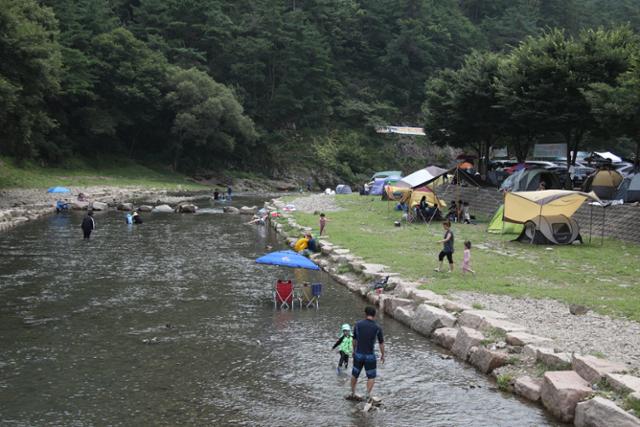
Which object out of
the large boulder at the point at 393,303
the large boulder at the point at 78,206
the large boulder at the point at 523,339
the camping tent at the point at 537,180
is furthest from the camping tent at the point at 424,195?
the large boulder at the point at 78,206

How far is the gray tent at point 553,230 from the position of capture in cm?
2706

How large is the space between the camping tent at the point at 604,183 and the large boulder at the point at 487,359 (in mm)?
25358

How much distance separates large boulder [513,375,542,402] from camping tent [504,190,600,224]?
16.1 meters

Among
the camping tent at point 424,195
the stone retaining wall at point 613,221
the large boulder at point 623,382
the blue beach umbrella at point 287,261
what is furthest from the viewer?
the camping tent at point 424,195

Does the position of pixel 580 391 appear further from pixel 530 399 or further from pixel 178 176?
pixel 178 176

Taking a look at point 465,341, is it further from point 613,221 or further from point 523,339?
point 613,221

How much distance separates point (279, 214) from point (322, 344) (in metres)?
29.7

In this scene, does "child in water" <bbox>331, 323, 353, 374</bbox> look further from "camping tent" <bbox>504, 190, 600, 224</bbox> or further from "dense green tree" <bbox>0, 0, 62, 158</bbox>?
A: "dense green tree" <bbox>0, 0, 62, 158</bbox>

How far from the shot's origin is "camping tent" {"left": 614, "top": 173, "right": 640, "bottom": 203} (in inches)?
1244

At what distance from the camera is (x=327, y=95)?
Answer: 99438 mm

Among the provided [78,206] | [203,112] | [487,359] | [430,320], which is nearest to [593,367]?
[487,359]

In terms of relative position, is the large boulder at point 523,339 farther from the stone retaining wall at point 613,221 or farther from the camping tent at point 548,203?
the stone retaining wall at point 613,221

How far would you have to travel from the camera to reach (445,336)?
15.0 meters

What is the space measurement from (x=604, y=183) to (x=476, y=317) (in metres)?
24.5
